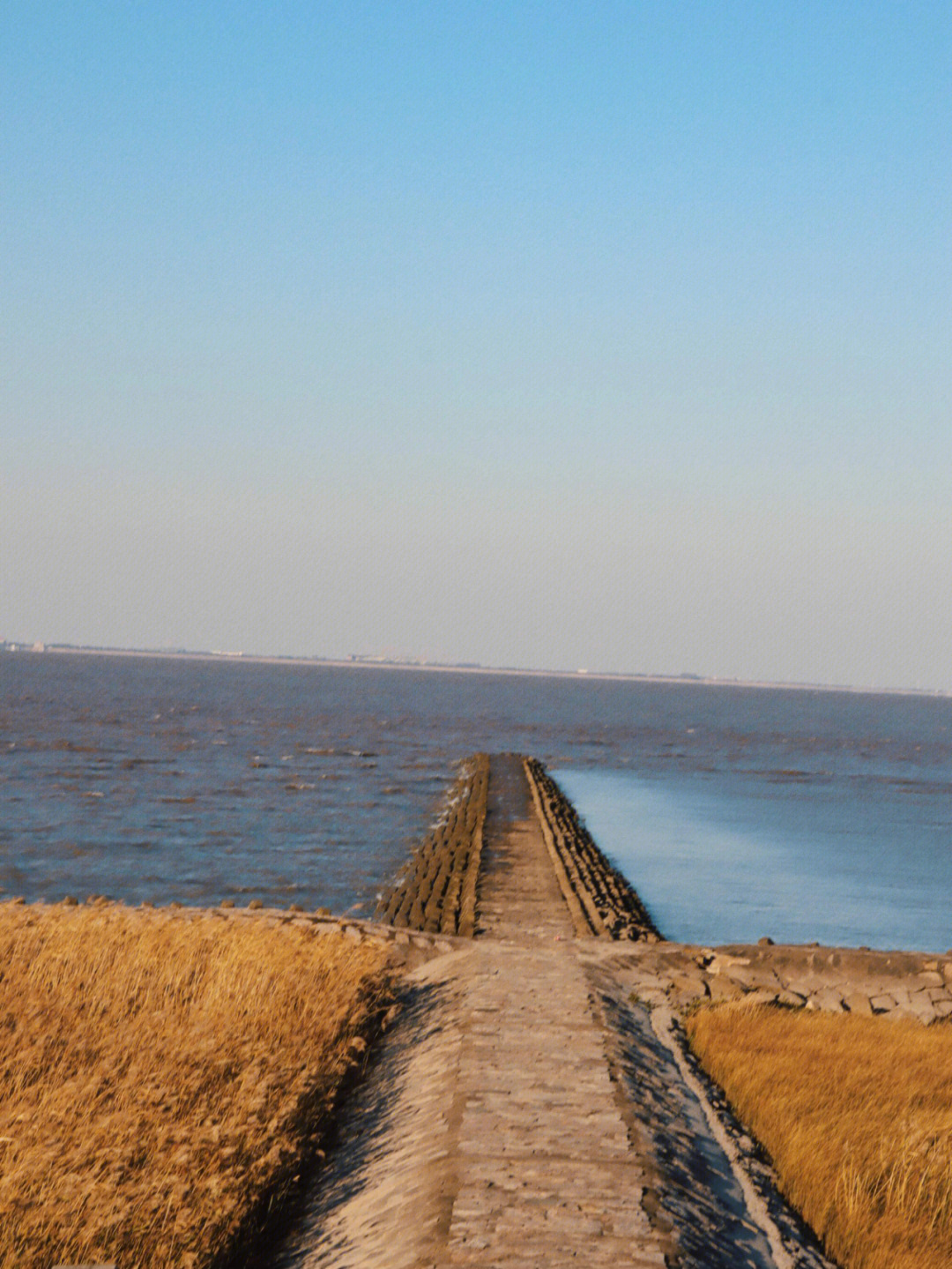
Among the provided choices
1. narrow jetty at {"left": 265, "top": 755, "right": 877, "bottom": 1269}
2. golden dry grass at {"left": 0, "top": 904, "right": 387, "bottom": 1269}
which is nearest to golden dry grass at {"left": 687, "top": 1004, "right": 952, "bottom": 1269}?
narrow jetty at {"left": 265, "top": 755, "right": 877, "bottom": 1269}

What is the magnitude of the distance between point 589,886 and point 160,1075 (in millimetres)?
16914

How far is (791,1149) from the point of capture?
918 centimetres

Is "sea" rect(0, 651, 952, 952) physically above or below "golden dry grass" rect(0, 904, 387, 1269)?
below

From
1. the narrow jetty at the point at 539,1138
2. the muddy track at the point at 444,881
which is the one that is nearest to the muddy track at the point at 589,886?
the muddy track at the point at 444,881

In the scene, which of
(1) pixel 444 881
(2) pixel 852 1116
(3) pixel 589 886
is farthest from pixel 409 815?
(2) pixel 852 1116

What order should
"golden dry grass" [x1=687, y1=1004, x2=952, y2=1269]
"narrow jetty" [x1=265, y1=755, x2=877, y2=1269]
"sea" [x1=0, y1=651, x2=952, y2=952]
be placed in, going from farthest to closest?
"sea" [x1=0, y1=651, x2=952, y2=952] → "golden dry grass" [x1=687, y1=1004, x2=952, y2=1269] → "narrow jetty" [x1=265, y1=755, x2=877, y2=1269]

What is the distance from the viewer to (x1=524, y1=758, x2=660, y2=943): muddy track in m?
20.2

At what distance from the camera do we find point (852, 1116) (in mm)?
10031

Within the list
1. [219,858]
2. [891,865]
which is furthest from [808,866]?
[219,858]

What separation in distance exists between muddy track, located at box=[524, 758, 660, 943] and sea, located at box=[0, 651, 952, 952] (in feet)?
3.17

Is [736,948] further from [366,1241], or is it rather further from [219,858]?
[219,858]

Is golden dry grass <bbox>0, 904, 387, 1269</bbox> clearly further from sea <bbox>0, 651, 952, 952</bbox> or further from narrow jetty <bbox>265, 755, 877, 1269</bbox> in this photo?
sea <bbox>0, 651, 952, 952</bbox>

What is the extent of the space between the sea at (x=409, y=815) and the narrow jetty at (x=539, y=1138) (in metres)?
10.7

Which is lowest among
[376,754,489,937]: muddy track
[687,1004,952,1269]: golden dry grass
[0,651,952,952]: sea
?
[0,651,952,952]: sea
